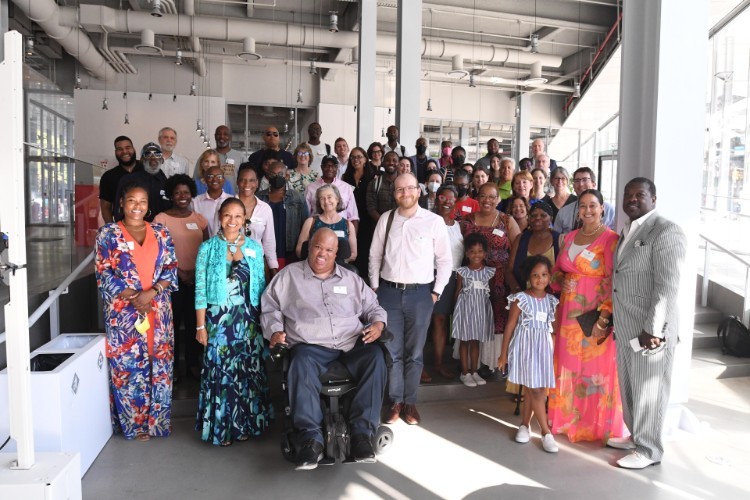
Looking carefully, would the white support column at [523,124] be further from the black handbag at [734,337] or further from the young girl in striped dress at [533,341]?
the young girl in striped dress at [533,341]

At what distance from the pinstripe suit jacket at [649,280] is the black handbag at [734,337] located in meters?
2.88

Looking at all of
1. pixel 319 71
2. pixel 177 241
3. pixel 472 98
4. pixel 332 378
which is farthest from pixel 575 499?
pixel 472 98

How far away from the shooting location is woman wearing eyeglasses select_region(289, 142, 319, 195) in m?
5.24

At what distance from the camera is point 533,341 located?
3842mm

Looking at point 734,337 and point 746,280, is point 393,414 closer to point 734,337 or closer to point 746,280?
point 734,337

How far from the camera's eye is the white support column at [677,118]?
4.05 m

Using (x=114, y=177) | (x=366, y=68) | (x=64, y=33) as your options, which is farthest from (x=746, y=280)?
(x=64, y=33)

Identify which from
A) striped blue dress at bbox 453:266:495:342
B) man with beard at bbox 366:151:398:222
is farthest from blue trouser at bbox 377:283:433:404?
man with beard at bbox 366:151:398:222

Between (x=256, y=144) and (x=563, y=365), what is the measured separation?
43.6 feet

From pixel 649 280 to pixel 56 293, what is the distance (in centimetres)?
378

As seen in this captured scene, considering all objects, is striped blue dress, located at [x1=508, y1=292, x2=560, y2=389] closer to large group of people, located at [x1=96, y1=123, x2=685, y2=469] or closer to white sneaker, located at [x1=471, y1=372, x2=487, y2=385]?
large group of people, located at [x1=96, y1=123, x2=685, y2=469]

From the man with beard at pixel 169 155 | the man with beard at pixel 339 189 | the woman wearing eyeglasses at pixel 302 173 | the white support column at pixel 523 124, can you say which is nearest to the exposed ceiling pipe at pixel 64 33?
the man with beard at pixel 169 155

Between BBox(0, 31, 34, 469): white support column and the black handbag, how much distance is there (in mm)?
5977

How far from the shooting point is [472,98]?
698 inches
